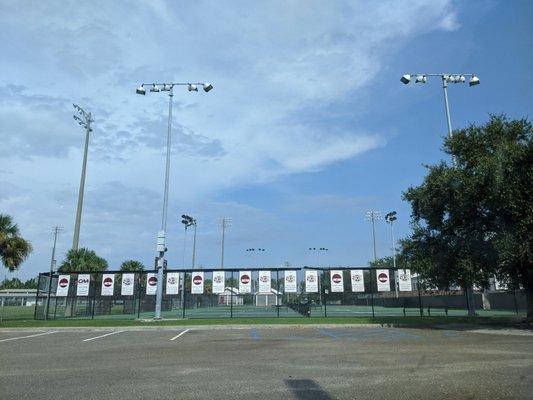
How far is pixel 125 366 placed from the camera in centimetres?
1017

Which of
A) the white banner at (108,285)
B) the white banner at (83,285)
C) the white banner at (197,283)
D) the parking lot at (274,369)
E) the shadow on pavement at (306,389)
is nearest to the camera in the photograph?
the shadow on pavement at (306,389)

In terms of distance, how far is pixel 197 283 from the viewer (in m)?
27.9

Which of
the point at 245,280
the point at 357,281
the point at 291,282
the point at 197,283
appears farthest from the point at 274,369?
the point at 197,283

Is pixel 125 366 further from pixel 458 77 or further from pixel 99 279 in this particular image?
pixel 458 77

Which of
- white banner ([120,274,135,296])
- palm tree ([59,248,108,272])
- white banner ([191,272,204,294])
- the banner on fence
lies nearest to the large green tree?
the banner on fence

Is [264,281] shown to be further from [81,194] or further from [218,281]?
[81,194]

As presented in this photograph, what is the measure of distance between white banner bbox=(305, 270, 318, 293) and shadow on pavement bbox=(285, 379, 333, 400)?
63.3 feet

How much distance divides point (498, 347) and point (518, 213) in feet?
24.4

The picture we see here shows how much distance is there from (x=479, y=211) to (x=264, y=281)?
11949 mm

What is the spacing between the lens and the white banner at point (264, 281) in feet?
89.6

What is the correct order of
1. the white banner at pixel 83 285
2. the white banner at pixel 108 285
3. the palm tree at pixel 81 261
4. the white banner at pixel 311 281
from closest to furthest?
the white banner at pixel 311 281
the white banner at pixel 108 285
the white banner at pixel 83 285
the palm tree at pixel 81 261

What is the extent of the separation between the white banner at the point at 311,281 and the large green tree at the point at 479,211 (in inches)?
250

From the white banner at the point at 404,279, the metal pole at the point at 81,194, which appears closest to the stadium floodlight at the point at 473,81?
the white banner at the point at 404,279

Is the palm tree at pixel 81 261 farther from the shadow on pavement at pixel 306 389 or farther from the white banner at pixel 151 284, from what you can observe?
the shadow on pavement at pixel 306 389
